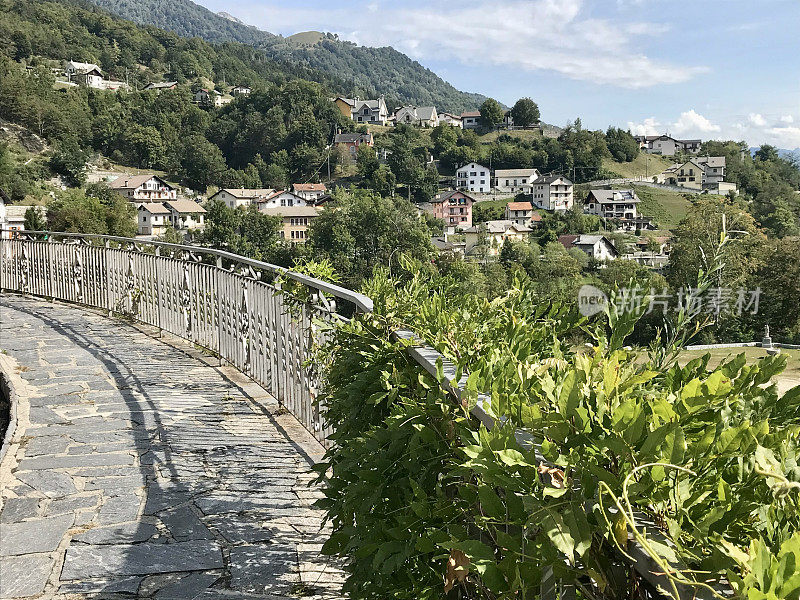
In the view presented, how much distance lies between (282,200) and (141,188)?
1664 cm

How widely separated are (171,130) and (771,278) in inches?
3448

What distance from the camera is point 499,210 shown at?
97125mm

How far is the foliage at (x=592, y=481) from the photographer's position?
0.78 meters

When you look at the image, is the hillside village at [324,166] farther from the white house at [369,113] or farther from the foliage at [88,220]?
the foliage at [88,220]

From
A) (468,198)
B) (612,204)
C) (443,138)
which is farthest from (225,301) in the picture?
(443,138)

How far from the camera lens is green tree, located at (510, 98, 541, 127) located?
414ft

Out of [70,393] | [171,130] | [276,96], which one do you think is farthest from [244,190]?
[70,393]

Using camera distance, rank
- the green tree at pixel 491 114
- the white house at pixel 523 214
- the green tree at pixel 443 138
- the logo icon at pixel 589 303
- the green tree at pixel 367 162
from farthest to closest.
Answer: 1. the green tree at pixel 491 114
2. the green tree at pixel 443 138
3. the green tree at pixel 367 162
4. the white house at pixel 523 214
5. the logo icon at pixel 589 303

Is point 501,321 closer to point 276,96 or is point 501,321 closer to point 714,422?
point 714,422

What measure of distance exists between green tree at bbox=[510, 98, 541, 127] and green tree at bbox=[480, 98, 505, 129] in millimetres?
2550

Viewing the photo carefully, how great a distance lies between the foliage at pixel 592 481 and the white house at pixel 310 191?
90.8 m

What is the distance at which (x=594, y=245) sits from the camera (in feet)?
242

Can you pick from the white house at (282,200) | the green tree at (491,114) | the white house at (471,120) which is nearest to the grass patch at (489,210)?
the white house at (282,200)

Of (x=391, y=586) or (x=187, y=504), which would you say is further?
(x=187, y=504)
